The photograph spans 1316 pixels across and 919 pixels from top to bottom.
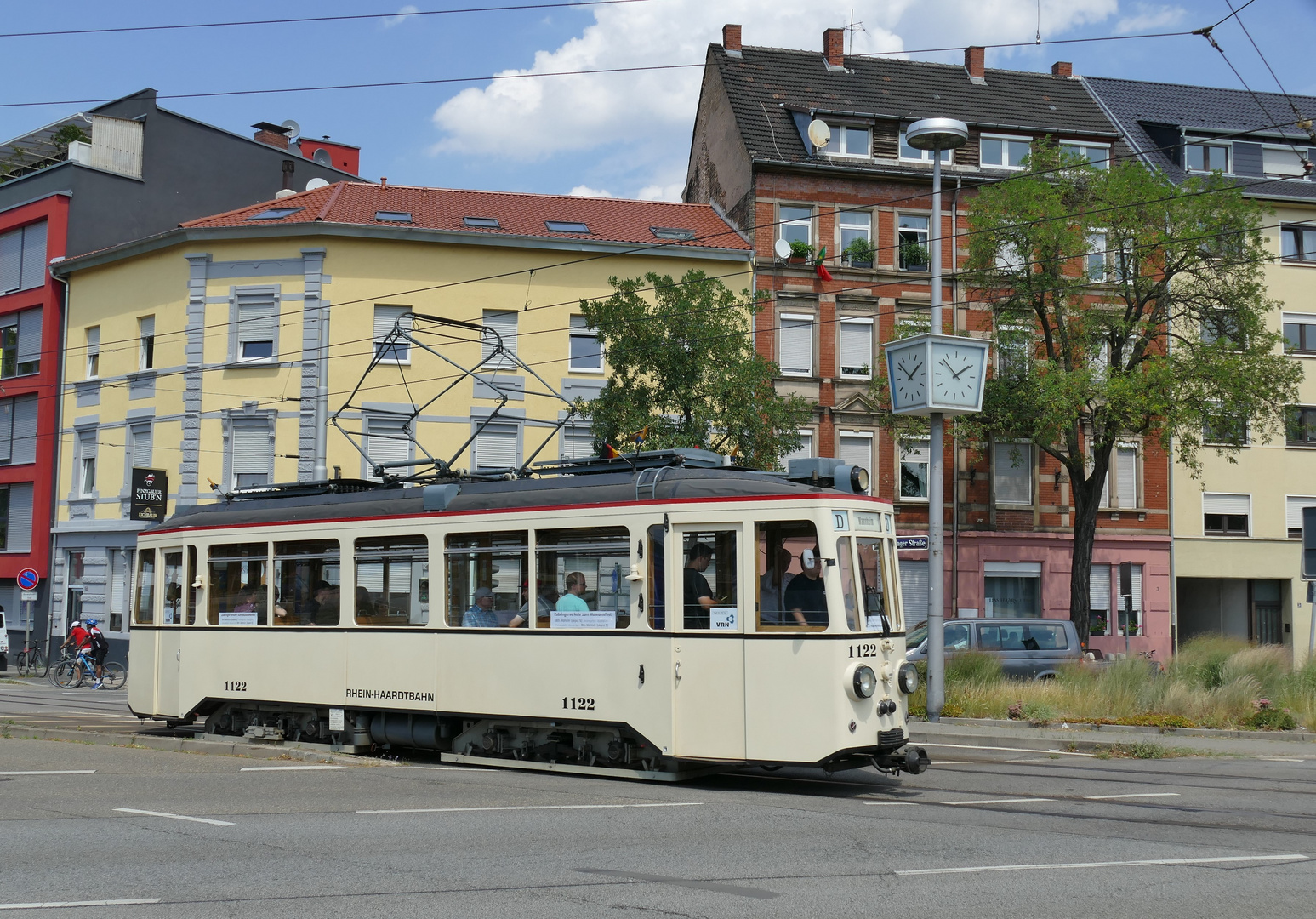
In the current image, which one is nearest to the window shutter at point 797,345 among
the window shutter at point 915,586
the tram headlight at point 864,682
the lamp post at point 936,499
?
the window shutter at point 915,586

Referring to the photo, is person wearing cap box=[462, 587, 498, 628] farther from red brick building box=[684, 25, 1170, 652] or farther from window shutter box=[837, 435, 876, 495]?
window shutter box=[837, 435, 876, 495]

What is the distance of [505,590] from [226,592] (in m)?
4.21

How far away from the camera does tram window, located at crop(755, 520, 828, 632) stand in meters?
11.1

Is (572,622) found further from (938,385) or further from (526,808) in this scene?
(938,385)

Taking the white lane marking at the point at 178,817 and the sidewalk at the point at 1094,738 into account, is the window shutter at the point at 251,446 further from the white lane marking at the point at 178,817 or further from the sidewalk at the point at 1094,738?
the white lane marking at the point at 178,817

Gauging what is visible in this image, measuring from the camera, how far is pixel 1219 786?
479 inches

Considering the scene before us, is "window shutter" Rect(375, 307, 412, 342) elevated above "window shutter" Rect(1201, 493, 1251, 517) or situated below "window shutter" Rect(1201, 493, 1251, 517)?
above

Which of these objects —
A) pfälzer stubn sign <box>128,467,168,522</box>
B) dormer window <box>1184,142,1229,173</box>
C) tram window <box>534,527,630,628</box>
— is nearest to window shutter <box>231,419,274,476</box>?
pfälzer stubn sign <box>128,467,168,522</box>

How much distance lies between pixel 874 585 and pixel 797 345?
24.7 m

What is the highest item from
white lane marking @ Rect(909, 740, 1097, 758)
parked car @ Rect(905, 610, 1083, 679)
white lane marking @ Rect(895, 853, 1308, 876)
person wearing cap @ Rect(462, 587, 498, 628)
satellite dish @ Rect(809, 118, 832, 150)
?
satellite dish @ Rect(809, 118, 832, 150)

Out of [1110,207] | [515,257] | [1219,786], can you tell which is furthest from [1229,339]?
[1219,786]

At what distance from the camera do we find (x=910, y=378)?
1894 centimetres

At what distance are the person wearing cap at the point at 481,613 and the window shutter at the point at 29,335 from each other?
3118 cm

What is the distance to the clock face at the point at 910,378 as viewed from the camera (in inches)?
734
